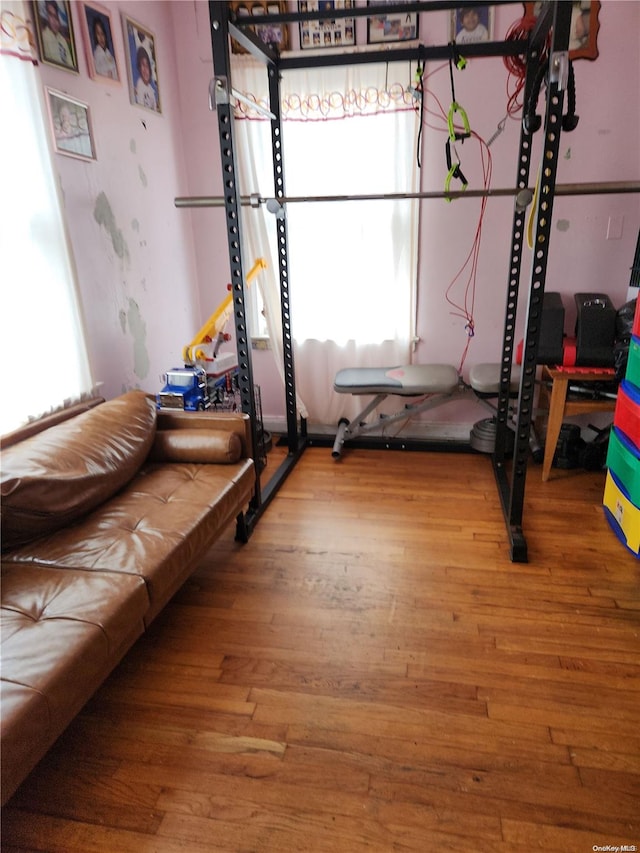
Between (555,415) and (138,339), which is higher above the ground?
(138,339)

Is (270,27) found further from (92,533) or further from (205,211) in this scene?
(92,533)

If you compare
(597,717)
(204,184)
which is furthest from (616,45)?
(597,717)

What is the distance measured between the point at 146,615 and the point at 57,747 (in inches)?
16.1

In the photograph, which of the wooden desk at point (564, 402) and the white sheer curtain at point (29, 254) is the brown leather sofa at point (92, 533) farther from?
the wooden desk at point (564, 402)

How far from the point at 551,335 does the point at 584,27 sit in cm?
161

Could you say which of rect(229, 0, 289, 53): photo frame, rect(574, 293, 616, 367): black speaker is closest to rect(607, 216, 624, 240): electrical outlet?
rect(574, 293, 616, 367): black speaker

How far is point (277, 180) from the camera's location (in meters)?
2.95

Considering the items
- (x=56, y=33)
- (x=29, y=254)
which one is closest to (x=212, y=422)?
(x=29, y=254)

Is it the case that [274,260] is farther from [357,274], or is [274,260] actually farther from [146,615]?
[146,615]

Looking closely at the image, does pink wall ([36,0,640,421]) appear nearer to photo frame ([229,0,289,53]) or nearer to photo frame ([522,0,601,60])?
photo frame ([522,0,601,60])

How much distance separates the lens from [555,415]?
279 centimetres

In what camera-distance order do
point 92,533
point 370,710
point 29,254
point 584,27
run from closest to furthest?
point 370,710, point 92,533, point 29,254, point 584,27

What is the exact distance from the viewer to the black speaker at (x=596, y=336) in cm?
275

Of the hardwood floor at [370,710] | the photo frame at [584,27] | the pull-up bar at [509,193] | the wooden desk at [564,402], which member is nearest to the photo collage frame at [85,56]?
the pull-up bar at [509,193]
